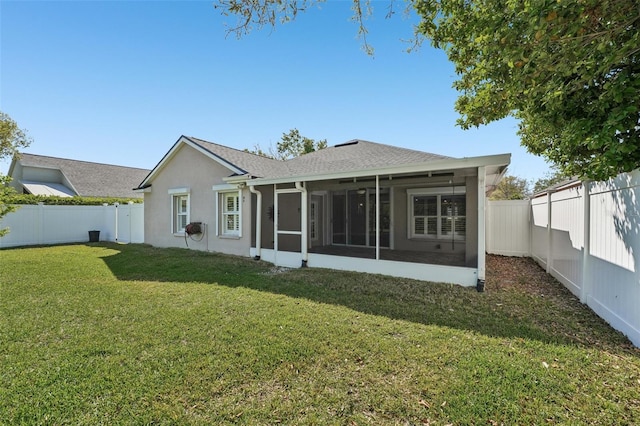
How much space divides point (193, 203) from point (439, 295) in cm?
1053

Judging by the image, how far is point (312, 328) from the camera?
4.41 meters

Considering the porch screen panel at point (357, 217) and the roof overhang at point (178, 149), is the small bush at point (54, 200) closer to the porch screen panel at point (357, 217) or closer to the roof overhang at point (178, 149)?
the roof overhang at point (178, 149)

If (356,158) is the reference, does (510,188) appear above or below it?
above

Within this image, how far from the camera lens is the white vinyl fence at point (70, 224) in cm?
1431

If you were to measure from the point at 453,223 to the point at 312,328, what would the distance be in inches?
325

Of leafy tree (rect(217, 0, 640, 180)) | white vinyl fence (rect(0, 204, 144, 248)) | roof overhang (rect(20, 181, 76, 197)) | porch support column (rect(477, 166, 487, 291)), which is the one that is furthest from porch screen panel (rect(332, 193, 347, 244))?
roof overhang (rect(20, 181, 76, 197))

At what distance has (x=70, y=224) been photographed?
52.6ft

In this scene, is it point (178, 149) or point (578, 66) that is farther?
point (178, 149)

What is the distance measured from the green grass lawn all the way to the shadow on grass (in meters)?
0.04

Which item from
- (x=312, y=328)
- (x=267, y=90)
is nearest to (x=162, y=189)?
(x=267, y=90)

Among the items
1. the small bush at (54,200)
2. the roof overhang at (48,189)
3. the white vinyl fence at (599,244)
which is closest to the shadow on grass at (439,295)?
the white vinyl fence at (599,244)

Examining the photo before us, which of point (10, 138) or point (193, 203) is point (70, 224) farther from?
point (10, 138)

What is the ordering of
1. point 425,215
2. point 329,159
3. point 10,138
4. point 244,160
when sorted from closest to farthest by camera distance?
point 425,215, point 244,160, point 329,159, point 10,138

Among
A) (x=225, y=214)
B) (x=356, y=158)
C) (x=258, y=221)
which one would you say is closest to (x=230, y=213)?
(x=225, y=214)
